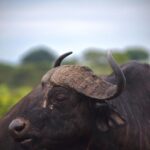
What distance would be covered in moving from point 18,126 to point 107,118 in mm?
956

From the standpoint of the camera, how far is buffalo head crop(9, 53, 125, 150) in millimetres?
7777

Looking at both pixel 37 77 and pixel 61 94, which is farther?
pixel 37 77

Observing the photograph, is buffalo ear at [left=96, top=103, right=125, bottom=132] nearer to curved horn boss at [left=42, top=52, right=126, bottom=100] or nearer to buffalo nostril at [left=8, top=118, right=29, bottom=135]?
curved horn boss at [left=42, top=52, right=126, bottom=100]

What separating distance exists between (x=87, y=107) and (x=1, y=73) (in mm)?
30883

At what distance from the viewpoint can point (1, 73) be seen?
3856cm

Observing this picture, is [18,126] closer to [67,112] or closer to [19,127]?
[19,127]

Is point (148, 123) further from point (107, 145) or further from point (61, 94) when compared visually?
point (61, 94)

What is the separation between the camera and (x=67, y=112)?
7.84 meters

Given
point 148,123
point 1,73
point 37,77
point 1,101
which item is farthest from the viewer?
point 1,73

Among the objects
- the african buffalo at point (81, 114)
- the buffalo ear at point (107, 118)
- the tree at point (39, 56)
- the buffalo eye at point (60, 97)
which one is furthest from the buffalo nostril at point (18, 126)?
the tree at point (39, 56)

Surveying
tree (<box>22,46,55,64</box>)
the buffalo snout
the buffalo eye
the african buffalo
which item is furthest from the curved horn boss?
tree (<box>22,46,55,64</box>)

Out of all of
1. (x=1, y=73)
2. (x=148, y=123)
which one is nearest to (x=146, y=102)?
(x=148, y=123)

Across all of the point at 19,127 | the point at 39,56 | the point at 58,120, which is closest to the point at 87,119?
the point at 58,120

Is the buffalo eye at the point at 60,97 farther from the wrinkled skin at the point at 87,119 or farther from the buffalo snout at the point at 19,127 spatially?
the buffalo snout at the point at 19,127
